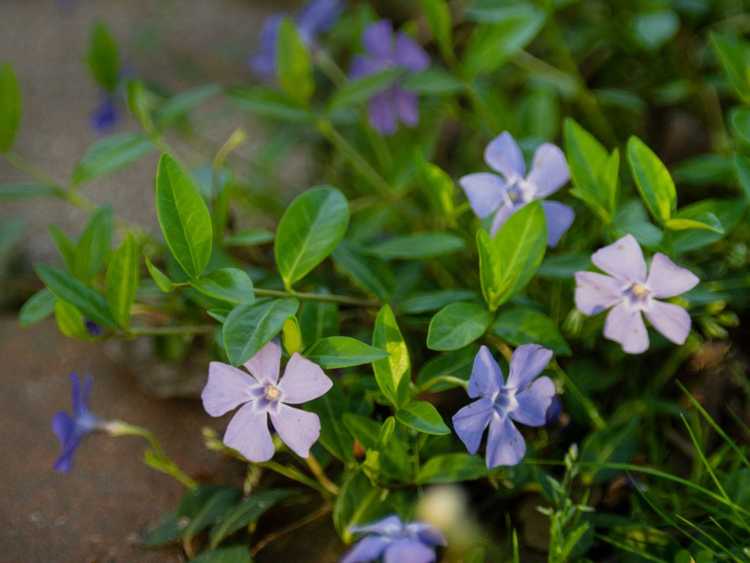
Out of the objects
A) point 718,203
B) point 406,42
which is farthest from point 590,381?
point 406,42

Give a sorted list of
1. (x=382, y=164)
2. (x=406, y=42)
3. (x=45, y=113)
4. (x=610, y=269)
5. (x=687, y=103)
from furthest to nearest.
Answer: (x=45, y=113) → (x=687, y=103) → (x=382, y=164) → (x=406, y=42) → (x=610, y=269)

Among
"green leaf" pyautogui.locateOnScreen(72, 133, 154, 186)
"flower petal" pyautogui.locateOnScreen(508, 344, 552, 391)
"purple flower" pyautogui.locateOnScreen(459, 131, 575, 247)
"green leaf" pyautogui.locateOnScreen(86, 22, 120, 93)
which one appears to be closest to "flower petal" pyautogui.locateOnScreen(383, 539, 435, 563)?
"flower petal" pyautogui.locateOnScreen(508, 344, 552, 391)

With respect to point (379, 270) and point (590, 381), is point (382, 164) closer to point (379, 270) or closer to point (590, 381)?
point (379, 270)

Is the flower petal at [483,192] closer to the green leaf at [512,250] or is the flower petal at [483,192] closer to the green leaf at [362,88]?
the green leaf at [512,250]

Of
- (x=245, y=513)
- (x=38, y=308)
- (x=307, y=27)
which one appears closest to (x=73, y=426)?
(x=38, y=308)

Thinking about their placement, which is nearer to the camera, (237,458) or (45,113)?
(237,458)

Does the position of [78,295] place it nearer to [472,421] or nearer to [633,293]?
[472,421]

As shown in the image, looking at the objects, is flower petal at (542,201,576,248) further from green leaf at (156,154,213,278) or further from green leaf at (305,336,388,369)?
green leaf at (156,154,213,278)
